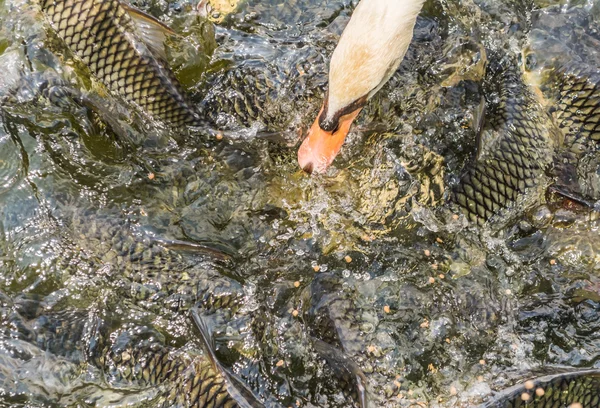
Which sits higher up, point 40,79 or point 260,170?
point 40,79

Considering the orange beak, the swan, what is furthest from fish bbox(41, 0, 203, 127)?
the swan

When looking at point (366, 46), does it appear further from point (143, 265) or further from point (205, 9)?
point (205, 9)

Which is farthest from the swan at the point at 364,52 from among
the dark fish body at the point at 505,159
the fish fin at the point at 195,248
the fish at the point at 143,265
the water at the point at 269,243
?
the fish at the point at 143,265

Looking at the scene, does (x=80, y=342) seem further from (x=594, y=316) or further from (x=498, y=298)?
(x=594, y=316)

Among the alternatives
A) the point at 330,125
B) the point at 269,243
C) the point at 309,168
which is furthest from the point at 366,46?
the point at 269,243

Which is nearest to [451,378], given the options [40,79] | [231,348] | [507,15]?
[231,348]

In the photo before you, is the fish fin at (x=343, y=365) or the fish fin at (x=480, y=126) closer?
the fish fin at (x=343, y=365)

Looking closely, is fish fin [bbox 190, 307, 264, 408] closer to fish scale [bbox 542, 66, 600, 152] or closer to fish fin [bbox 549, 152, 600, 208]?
fish fin [bbox 549, 152, 600, 208]

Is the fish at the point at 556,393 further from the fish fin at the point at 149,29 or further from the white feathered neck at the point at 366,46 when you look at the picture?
the fish fin at the point at 149,29
